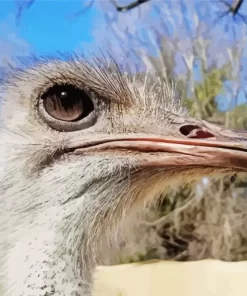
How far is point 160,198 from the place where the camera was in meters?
1.42

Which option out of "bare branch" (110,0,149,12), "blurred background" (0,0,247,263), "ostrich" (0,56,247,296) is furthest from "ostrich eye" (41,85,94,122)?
"bare branch" (110,0,149,12)

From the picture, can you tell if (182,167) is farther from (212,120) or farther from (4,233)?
(4,233)

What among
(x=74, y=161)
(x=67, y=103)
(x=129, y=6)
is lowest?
(x=74, y=161)

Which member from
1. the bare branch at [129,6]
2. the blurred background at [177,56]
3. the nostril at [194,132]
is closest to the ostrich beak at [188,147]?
the nostril at [194,132]

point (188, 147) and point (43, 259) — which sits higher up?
point (188, 147)

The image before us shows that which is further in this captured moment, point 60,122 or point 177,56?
point 177,56

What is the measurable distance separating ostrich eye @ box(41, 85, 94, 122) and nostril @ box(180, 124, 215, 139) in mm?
192

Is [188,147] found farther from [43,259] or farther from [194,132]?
[43,259]

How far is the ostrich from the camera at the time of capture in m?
1.28

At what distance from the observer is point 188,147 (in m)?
1.27

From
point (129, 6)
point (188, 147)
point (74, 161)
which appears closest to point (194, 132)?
point (188, 147)

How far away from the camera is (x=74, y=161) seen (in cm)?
128

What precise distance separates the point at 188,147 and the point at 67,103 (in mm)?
257

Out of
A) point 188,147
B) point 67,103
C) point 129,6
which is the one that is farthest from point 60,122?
point 129,6
